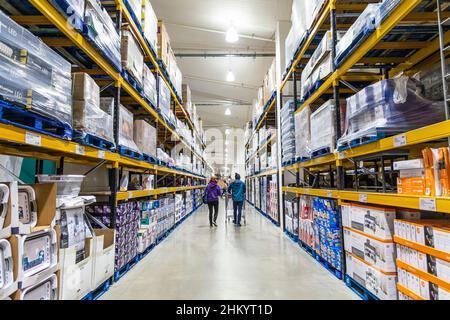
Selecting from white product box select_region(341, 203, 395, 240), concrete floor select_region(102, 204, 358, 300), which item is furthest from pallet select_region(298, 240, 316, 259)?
white product box select_region(341, 203, 395, 240)

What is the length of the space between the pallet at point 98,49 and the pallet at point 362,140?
3.00 metres

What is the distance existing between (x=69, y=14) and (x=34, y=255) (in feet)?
6.78

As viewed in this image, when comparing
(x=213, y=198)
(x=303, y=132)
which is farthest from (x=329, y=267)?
(x=213, y=198)

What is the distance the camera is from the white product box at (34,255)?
1.72 metres

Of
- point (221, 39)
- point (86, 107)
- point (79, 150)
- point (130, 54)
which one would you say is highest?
point (221, 39)

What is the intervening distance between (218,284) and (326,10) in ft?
13.1

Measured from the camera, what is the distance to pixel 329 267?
3924mm

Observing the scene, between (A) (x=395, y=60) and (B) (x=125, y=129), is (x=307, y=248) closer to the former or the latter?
(A) (x=395, y=60)

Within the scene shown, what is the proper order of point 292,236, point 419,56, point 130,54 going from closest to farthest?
point 419,56 → point 130,54 → point 292,236

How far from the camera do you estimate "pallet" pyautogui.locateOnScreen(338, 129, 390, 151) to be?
2.56 meters

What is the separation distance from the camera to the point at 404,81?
2.51 meters

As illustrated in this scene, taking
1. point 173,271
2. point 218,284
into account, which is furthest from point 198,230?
point 218,284

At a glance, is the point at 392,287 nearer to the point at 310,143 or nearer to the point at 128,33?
the point at 310,143
